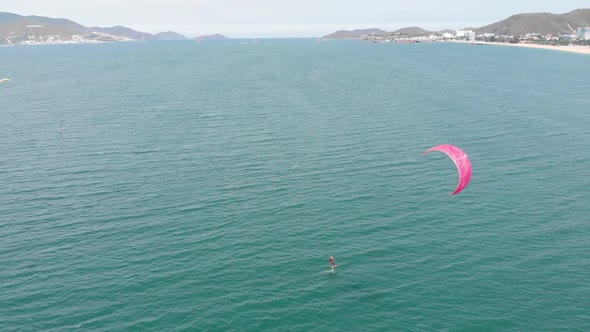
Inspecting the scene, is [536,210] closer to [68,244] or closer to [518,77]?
[68,244]

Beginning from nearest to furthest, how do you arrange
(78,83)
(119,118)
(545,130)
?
1. (545,130)
2. (119,118)
3. (78,83)

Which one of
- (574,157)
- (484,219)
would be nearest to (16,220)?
(484,219)

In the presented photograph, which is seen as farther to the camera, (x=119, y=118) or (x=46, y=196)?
(x=119, y=118)

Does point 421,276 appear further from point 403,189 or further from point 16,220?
point 16,220

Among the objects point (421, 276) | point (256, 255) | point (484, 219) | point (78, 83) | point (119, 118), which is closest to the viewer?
point (421, 276)

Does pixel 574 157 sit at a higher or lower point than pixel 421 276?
higher

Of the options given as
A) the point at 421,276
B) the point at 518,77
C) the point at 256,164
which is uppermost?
the point at 518,77
